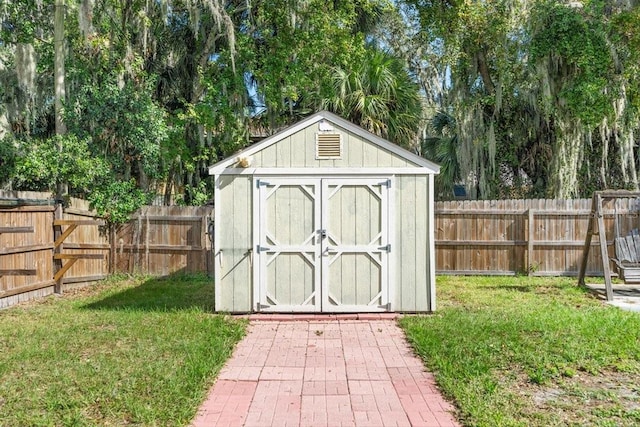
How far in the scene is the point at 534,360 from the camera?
4.63m

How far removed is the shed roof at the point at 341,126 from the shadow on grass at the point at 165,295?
2.00 m

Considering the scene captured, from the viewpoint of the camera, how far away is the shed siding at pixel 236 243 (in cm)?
680

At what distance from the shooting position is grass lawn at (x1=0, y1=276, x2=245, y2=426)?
3625 millimetres

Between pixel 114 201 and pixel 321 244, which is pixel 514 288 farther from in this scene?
pixel 114 201

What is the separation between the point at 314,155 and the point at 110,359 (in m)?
3.40

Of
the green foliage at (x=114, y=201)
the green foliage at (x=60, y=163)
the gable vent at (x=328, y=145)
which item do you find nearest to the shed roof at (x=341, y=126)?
the gable vent at (x=328, y=145)

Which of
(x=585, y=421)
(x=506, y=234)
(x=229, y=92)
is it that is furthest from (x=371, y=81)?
(x=585, y=421)

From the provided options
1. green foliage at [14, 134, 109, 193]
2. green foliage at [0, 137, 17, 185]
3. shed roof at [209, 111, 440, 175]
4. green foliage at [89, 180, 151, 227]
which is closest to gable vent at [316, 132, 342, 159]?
shed roof at [209, 111, 440, 175]

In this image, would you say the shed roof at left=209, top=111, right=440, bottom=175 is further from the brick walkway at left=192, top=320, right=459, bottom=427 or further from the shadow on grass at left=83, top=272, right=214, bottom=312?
the brick walkway at left=192, top=320, right=459, bottom=427

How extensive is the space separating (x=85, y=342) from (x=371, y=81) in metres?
8.33

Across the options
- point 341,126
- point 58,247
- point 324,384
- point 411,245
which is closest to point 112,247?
point 58,247

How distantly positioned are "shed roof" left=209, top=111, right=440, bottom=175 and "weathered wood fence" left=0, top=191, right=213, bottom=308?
10.0 ft

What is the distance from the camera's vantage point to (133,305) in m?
7.43

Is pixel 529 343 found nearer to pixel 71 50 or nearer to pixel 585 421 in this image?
pixel 585 421
